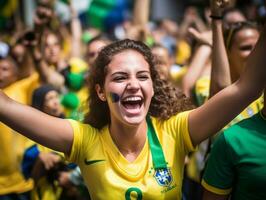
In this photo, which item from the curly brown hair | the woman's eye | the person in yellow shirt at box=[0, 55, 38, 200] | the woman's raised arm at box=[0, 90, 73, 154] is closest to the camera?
the woman's raised arm at box=[0, 90, 73, 154]

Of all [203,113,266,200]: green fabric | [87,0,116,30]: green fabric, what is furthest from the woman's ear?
[87,0,116,30]: green fabric

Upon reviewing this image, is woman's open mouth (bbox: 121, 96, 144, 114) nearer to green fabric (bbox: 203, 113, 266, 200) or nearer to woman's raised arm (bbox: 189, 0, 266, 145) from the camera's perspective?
woman's raised arm (bbox: 189, 0, 266, 145)

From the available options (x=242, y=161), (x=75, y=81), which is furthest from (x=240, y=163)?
(x=75, y=81)

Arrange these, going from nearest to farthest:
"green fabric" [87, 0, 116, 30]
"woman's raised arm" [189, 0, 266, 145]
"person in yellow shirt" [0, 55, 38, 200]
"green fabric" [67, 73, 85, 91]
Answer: "woman's raised arm" [189, 0, 266, 145] < "person in yellow shirt" [0, 55, 38, 200] < "green fabric" [67, 73, 85, 91] < "green fabric" [87, 0, 116, 30]

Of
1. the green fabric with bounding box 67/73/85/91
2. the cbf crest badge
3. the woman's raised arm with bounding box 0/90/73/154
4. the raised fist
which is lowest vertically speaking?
the green fabric with bounding box 67/73/85/91

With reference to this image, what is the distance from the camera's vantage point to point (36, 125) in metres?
2.18

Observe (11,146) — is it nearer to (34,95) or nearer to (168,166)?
(34,95)

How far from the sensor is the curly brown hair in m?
2.47

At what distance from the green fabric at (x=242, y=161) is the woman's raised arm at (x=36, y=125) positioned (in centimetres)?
68

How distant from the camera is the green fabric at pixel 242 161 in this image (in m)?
2.14

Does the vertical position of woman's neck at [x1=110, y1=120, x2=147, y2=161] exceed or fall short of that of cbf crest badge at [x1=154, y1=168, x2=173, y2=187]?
it exceeds it

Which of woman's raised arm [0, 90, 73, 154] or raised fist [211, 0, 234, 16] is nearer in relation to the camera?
woman's raised arm [0, 90, 73, 154]

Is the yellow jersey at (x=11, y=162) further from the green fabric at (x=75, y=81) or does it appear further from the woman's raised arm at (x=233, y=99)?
the woman's raised arm at (x=233, y=99)

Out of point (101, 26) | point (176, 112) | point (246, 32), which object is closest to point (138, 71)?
point (176, 112)
